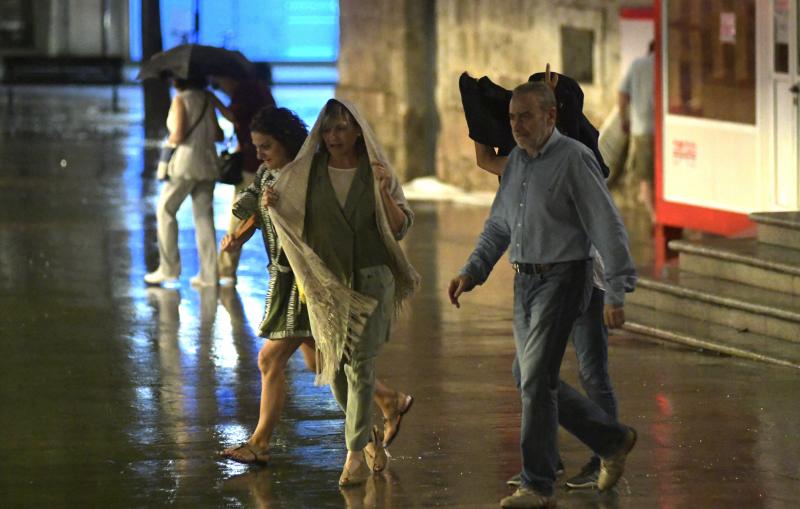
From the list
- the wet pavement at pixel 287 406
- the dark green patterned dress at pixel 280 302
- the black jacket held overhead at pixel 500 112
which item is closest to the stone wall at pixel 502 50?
the wet pavement at pixel 287 406

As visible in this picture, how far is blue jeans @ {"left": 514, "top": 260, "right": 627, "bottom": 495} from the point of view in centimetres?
681

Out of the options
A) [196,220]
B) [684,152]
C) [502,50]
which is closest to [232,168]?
[196,220]

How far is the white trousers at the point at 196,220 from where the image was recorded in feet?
43.1

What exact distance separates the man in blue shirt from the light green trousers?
53 centimetres

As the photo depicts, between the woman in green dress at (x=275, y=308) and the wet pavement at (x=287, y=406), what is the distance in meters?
0.13

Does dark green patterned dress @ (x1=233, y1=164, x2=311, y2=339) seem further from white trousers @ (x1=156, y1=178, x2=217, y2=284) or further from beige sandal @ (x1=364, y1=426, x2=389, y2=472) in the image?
white trousers @ (x1=156, y1=178, x2=217, y2=284)

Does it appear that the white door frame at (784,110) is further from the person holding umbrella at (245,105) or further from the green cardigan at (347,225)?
the green cardigan at (347,225)

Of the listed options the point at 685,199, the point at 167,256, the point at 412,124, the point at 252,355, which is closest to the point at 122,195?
the point at 412,124

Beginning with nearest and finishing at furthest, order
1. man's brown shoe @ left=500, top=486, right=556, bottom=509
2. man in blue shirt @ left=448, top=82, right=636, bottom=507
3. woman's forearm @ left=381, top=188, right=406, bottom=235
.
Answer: man in blue shirt @ left=448, top=82, right=636, bottom=507, man's brown shoe @ left=500, top=486, right=556, bottom=509, woman's forearm @ left=381, top=188, right=406, bottom=235

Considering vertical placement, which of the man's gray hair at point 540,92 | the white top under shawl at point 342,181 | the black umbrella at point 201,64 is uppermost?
the black umbrella at point 201,64

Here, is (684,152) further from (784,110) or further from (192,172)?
(192,172)

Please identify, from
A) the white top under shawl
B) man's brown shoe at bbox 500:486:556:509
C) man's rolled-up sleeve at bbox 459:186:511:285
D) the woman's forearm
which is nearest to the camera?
man's brown shoe at bbox 500:486:556:509

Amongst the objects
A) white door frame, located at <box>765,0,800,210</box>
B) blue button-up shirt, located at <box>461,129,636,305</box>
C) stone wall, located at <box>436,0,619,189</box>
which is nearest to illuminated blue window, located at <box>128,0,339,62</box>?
stone wall, located at <box>436,0,619,189</box>

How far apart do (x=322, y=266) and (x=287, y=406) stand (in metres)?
1.97
